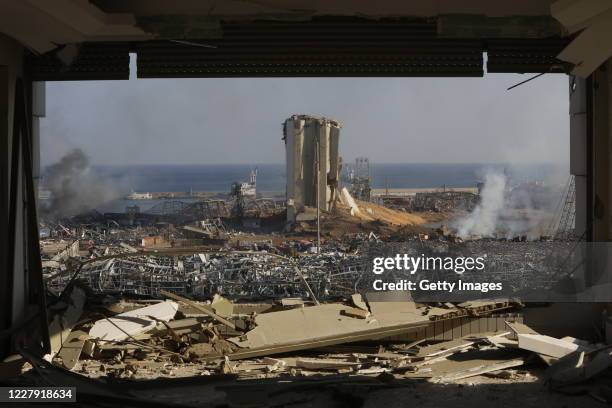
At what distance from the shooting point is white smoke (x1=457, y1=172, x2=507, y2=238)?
1698 inches

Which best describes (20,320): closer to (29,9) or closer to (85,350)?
(85,350)

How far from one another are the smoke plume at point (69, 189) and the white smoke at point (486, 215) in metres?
22.5

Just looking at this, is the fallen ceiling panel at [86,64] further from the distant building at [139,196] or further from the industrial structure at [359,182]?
the distant building at [139,196]

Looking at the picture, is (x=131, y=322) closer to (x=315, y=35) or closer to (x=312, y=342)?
(x=312, y=342)

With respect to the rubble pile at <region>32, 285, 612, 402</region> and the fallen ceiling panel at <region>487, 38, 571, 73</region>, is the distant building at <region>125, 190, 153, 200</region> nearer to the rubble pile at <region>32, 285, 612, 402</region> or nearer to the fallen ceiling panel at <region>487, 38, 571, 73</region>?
the rubble pile at <region>32, 285, 612, 402</region>

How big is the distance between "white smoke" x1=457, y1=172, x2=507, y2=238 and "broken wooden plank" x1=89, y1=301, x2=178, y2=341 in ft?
103

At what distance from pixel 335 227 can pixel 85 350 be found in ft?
93.8

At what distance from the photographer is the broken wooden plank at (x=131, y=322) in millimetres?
7812

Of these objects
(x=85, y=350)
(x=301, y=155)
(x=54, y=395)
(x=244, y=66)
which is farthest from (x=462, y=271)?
(x=301, y=155)

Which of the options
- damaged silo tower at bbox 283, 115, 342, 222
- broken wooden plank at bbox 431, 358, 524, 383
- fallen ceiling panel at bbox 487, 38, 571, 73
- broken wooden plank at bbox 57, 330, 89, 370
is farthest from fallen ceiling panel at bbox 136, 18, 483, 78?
damaged silo tower at bbox 283, 115, 342, 222

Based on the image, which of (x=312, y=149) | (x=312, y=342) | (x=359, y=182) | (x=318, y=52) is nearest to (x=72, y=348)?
(x=312, y=342)

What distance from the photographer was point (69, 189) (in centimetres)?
4931

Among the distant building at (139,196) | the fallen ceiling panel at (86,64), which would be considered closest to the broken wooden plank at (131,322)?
the fallen ceiling panel at (86,64)

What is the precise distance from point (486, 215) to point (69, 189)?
91.1 feet
